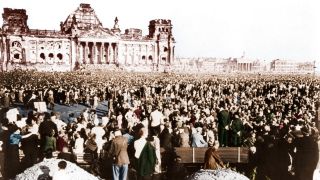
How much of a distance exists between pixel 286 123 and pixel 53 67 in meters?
64.7

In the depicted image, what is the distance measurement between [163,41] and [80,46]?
57.0ft

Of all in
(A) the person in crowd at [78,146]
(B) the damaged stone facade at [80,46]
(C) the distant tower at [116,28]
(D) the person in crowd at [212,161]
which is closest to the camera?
(D) the person in crowd at [212,161]

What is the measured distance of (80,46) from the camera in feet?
254

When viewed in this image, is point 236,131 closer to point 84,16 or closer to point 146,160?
point 146,160

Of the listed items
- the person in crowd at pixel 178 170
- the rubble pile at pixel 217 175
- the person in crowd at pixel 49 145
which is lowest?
the person in crowd at pixel 178 170

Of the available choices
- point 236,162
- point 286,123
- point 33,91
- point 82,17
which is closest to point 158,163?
point 236,162

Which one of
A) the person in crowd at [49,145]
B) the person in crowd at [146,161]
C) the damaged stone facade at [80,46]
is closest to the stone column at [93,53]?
the damaged stone facade at [80,46]

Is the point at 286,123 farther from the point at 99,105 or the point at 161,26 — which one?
the point at 161,26

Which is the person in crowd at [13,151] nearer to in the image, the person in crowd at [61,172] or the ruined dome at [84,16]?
the person in crowd at [61,172]

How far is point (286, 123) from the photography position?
1395 centimetres

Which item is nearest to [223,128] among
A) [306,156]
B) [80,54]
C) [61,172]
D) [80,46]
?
[306,156]

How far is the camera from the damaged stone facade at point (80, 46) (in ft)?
229

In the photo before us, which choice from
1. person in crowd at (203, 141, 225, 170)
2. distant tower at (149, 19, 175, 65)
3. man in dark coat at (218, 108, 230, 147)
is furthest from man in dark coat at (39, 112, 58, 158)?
distant tower at (149, 19, 175, 65)

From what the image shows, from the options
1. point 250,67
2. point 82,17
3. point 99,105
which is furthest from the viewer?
point 250,67
